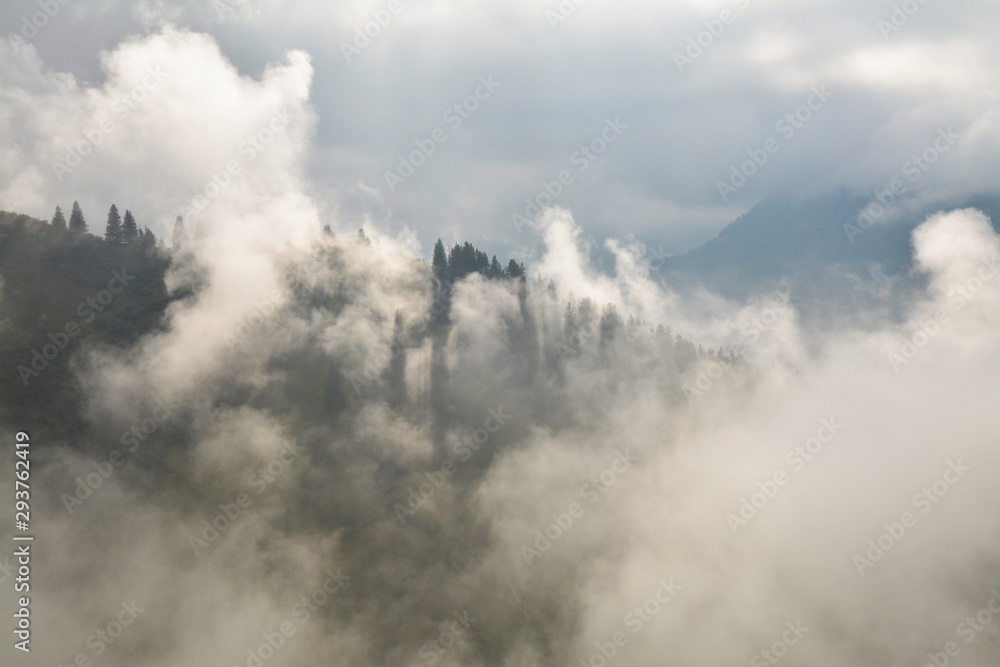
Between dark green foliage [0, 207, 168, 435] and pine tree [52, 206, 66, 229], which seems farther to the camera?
pine tree [52, 206, 66, 229]

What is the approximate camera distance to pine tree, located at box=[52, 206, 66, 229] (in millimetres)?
175125

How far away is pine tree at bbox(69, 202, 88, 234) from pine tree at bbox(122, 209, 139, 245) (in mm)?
10086

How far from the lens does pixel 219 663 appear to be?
124 meters

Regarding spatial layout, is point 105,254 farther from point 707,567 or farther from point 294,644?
point 707,567

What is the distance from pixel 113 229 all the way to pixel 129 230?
4.44 m

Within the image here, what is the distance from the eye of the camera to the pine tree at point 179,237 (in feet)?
632

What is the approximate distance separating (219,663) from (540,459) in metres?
99.0

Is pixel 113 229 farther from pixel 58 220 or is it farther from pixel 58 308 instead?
pixel 58 308

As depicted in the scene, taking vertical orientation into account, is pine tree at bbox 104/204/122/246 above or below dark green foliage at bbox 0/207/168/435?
above

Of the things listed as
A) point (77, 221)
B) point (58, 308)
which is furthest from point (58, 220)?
point (58, 308)

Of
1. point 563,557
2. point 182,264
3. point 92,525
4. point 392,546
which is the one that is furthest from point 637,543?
point 182,264

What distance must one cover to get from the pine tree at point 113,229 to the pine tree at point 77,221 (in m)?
5.88

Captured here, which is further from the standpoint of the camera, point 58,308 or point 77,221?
point 77,221

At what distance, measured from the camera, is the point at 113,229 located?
183500 millimetres
